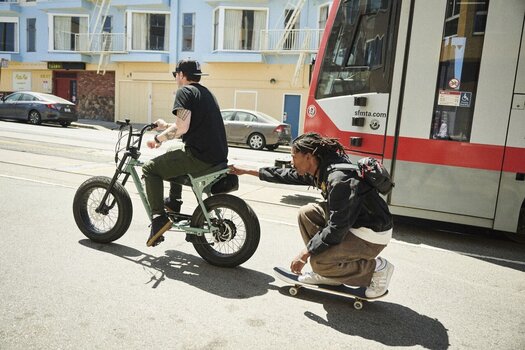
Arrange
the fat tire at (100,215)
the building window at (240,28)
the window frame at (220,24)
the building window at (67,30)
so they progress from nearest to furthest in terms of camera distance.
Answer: the fat tire at (100,215) < the window frame at (220,24) < the building window at (240,28) < the building window at (67,30)

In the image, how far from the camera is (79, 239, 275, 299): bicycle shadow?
12.7 ft

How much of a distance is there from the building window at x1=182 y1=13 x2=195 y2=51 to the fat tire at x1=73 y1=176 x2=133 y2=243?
22.3 meters

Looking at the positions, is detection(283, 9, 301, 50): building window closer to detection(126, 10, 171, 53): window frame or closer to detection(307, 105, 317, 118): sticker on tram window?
detection(126, 10, 171, 53): window frame

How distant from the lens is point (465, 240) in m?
5.88

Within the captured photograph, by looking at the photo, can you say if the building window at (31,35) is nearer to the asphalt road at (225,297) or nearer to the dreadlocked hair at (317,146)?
the asphalt road at (225,297)

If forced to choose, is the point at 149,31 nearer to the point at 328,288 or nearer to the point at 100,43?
the point at 100,43

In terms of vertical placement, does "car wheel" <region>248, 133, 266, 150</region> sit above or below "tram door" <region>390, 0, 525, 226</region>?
below

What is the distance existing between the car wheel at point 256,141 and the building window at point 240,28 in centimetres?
881

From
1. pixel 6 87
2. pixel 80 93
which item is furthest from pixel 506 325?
pixel 6 87

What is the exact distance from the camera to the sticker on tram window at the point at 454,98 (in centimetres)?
544

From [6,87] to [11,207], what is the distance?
96.2 feet

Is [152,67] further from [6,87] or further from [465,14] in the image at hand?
[465,14]

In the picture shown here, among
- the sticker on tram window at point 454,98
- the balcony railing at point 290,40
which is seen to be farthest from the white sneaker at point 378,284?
the balcony railing at point 290,40

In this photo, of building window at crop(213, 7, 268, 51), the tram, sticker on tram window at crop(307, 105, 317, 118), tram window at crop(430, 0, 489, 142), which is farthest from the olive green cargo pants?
building window at crop(213, 7, 268, 51)
